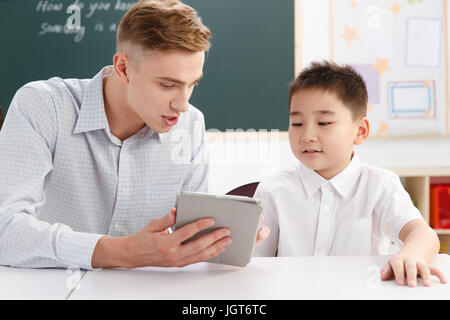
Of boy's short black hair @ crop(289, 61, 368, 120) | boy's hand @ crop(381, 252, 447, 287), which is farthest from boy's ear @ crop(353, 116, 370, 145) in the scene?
boy's hand @ crop(381, 252, 447, 287)

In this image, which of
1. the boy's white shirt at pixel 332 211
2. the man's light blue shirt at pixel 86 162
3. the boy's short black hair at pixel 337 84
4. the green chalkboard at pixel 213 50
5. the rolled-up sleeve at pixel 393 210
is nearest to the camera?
the man's light blue shirt at pixel 86 162

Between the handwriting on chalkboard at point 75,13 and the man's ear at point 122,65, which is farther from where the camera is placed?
the handwriting on chalkboard at point 75,13

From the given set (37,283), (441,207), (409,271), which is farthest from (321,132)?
(441,207)

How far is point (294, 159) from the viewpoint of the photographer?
3.29 metres

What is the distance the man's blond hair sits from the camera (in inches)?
49.8

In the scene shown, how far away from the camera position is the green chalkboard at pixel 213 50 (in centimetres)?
303

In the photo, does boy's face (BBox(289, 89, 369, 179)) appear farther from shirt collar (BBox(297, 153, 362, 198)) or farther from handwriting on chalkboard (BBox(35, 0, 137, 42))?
handwriting on chalkboard (BBox(35, 0, 137, 42))

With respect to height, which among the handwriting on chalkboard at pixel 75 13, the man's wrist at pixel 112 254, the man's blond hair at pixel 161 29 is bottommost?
the man's wrist at pixel 112 254

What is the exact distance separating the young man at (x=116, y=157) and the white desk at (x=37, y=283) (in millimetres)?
26

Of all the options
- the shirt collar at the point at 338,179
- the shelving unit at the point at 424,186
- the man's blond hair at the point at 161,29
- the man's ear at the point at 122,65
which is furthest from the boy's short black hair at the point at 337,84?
the shelving unit at the point at 424,186

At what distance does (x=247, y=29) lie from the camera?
318 cm

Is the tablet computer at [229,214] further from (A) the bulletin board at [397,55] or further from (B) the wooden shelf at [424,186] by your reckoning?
(A) the bulletin board at [397,55]
